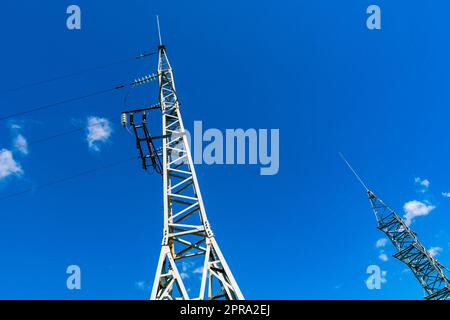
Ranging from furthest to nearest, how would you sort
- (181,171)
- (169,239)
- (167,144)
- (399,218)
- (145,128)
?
(399,218)
(145,128)
(167,144)
(181,171)
(169,239)

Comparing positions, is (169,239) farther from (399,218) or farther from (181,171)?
(399,218)

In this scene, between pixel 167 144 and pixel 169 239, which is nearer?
pixel 169 239

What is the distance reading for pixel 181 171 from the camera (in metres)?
16.3

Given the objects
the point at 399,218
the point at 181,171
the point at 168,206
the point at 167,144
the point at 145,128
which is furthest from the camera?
the point at 399,218

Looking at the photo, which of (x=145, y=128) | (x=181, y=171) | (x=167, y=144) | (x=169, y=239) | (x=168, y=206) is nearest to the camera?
(x=169, y=239)

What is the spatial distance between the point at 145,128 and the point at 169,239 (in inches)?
328
